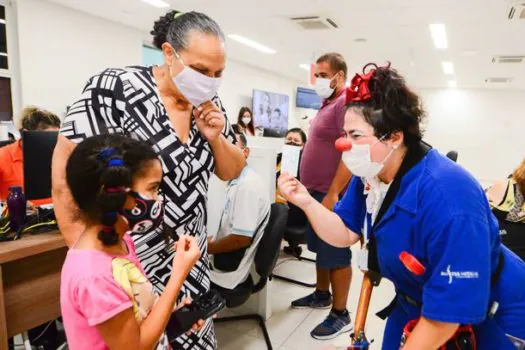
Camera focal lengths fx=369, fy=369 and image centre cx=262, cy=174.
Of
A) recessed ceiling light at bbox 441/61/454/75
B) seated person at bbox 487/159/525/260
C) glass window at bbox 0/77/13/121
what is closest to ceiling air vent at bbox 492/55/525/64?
recessed ceiling light at bbox 441/61/454/75

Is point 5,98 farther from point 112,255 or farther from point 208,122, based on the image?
point 112,255

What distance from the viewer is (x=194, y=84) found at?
1.15 m

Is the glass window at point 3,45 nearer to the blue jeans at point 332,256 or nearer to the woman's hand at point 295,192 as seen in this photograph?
the blue jeans at point 332,256

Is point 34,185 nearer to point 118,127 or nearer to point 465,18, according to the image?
point 118,127

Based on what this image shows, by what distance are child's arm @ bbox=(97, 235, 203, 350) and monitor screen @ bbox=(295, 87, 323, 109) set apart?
38.1ft

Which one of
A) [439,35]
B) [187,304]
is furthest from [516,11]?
[187,304]

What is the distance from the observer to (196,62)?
3.71 feet

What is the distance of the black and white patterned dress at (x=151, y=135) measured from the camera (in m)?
1.05

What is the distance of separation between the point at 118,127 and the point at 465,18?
5068 mm

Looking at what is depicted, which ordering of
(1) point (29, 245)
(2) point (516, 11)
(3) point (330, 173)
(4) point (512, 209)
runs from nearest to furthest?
(1) point (29, 245) → (4) point (512, 209) → (3) point (330, 173) → (2) point (516, 11)

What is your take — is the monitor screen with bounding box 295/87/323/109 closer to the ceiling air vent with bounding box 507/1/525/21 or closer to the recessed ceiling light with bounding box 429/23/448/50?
the recessed ceiling light with bounding box 429/23/448/50

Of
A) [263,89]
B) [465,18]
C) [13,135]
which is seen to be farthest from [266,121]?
[13,135]

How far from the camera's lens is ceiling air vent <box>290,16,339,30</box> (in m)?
5.09

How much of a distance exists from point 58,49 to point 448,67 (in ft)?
25.5
